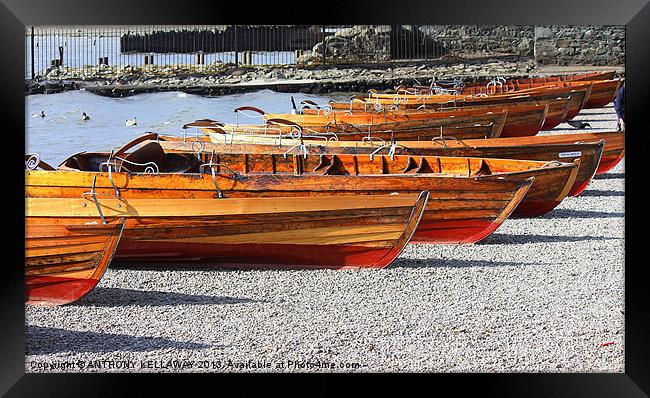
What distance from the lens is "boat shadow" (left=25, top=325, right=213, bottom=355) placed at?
5.33m

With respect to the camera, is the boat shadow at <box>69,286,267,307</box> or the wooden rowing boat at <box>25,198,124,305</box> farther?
the boat shadow at <box>69,286,267,307</box>

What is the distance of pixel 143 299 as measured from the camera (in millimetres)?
5844

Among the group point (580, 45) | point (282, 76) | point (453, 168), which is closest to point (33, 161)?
point (282, 76)

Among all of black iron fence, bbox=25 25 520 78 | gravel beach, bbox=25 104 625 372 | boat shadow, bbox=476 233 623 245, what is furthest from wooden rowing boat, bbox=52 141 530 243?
black iron fence, bbox=25 25 520 78

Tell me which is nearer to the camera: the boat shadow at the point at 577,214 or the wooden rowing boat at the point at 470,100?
the boat shadow at the point at 577,214

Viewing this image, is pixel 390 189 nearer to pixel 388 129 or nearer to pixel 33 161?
pixel 33 161

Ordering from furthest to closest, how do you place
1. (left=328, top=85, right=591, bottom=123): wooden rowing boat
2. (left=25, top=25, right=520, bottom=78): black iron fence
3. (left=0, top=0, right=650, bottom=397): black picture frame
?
(left=328, top=85, right=591, bottom=123): wooden rowing boat
(left=25, top=25, right=520, bottom=78): black iron fence
(left=0, top=0, right=650, bottom=397): black picture frame

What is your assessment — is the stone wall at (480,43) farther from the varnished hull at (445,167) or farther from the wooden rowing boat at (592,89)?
the varnished hull at (445,167)

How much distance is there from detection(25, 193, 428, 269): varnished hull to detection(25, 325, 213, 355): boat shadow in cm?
96

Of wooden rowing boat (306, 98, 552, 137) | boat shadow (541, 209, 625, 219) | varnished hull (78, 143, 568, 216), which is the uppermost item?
wooden rowing boat (306, 98, 552, 137)

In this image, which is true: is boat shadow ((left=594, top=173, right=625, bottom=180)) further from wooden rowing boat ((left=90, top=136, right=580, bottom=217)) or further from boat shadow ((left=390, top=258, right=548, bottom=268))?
boat shadow ((left=390, top=258, right=548, bottom=268))

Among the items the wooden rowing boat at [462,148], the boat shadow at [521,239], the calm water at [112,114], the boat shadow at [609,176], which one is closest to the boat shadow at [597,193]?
the boat shadow at [609,176]

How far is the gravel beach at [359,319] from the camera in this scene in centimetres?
531

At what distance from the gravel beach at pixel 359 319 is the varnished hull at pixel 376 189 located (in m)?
0.46
